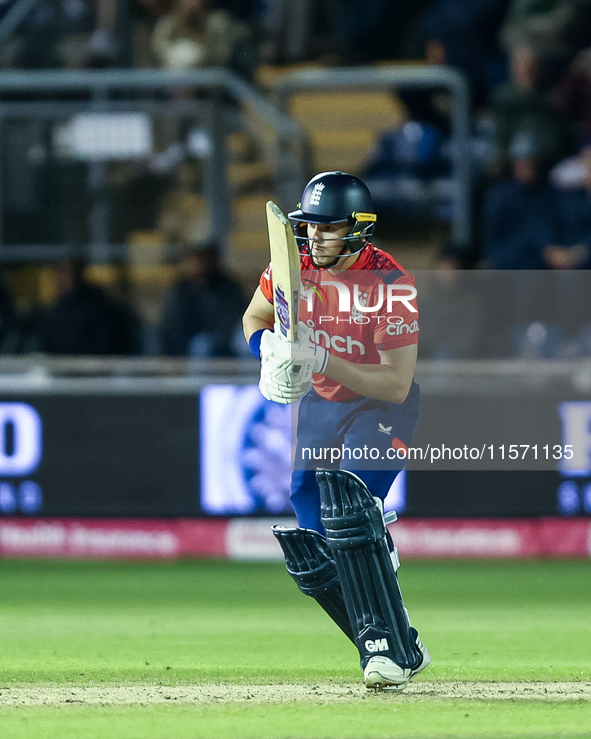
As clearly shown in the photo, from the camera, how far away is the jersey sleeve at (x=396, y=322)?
4641 mm

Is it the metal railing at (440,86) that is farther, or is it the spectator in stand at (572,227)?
the metal railing at (440,86)

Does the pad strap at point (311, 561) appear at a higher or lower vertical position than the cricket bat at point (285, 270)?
lower

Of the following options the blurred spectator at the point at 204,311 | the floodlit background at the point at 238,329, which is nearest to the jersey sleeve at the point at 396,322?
the floodlit background at the point at 238,329

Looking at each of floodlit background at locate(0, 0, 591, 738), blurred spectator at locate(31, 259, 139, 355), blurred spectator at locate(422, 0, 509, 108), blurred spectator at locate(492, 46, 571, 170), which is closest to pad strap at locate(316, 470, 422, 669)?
floodlit background at locate(0, 0, 591, 738)

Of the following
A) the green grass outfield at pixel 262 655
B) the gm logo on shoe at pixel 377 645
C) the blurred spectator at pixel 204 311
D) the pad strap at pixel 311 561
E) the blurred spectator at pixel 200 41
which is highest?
the blurred spectator at pixel 200 41

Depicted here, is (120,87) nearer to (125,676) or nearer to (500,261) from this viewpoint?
(500,261)

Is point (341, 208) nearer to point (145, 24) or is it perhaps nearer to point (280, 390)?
point (280, 390)

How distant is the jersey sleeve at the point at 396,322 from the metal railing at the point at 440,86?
18.2ft

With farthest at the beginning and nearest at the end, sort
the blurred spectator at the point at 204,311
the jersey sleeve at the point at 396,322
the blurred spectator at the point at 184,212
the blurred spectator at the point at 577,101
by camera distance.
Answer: the blurred spectator at the point at 577,101
the blurred spectator at the point at 184,212
the blurred spectator at the point at 204,311
the jersey sleeve at the point at 396,322

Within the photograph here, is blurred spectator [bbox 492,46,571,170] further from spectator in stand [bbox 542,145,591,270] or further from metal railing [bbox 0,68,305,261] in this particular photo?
metal railing [bbox 0,68,305,261]

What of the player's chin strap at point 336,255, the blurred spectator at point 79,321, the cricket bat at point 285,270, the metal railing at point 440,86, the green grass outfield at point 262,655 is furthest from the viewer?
the metal railing at point 440,86

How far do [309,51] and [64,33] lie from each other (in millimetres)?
2470

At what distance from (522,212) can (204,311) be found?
8.52 feet

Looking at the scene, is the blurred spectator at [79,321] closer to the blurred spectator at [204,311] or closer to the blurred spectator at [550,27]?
the blurred spectator at [204,311]
